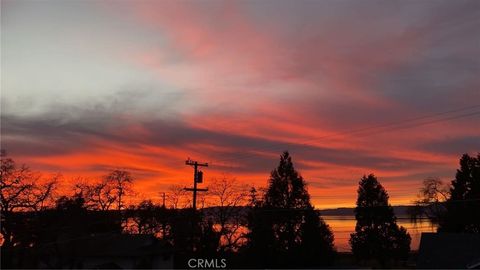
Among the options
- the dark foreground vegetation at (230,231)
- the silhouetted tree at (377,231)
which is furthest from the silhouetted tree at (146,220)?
the silhouetted tree at (377,231)

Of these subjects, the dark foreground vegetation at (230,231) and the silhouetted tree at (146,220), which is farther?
the silhouetted tree at (146,220)

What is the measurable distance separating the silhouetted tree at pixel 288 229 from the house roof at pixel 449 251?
1845 centimetres

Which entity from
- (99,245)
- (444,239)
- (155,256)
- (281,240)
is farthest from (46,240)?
(444,239)

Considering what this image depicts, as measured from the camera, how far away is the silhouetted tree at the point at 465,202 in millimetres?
64000

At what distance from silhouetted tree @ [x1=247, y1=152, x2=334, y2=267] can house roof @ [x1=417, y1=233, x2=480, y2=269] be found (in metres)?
18.5

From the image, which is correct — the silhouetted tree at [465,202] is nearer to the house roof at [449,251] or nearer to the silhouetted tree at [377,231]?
the silhouetted tree at [377,231]

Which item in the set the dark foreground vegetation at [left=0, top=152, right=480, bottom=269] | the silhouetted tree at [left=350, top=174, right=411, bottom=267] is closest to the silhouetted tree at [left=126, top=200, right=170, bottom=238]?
the dark foreground vegetation at [left=0, top=152, right=480, bottom=269]

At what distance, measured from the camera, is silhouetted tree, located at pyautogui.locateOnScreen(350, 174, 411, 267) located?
65.6 metres

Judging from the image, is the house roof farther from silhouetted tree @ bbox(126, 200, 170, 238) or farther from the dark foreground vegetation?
silhouetted tree @ bbox(126, 200, 170, 238)

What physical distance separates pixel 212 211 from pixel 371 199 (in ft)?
73.2

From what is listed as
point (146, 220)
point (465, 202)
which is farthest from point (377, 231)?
point (146, 220)

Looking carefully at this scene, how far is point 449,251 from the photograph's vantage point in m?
42.0

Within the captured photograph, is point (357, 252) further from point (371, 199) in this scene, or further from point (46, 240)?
point (46, 240)

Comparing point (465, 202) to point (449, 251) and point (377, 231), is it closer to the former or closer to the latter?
point (377, 231)
